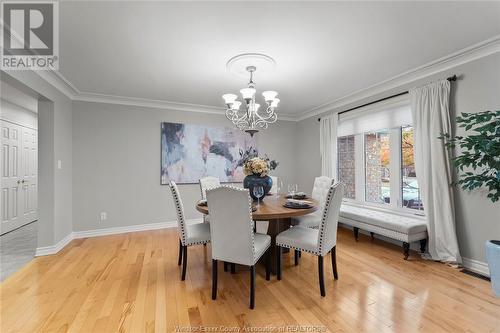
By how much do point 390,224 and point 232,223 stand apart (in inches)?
90.5

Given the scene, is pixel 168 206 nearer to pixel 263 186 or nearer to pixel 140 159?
pixel 140 159

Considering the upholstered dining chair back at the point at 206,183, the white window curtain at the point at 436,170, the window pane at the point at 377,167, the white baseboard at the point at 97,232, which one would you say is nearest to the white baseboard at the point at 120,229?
the white baseboard at the point at 97,232

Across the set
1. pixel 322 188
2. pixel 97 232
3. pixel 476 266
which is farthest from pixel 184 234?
pixel 476 266

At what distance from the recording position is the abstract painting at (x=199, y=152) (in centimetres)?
451

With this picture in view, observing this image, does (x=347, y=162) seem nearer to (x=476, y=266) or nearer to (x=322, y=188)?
(x=322, y=188)

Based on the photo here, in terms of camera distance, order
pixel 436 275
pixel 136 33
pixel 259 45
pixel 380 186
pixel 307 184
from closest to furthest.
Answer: pixel 136 33 < pixel 259 45 < pixel 436 275 < pixel 380 186 < pixel 307 184

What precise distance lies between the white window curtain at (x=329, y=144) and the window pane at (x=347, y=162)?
21 centimetres

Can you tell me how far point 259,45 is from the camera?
2.37m

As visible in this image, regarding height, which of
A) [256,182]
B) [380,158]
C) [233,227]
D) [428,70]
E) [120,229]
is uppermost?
[428,70]

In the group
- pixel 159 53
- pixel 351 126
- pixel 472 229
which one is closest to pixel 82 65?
pixel 159 53

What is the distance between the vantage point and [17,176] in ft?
14.7

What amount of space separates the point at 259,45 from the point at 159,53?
1.10 m

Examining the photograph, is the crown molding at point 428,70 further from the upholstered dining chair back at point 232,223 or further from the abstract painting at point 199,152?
the upholstered dining chair back at point 232,223

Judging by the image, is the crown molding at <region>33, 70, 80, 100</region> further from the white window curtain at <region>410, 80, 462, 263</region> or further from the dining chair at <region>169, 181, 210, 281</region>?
the white window curtain at <region>410, 80, 462, 263</region>
